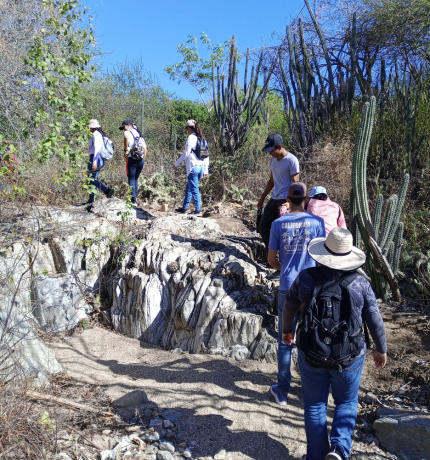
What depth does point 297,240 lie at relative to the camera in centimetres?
349

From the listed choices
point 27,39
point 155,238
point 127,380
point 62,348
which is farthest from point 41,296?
point 27,39

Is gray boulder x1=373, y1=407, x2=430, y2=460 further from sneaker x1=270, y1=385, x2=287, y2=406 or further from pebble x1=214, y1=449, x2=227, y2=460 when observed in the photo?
pebble x1=214, y1=449, x2=227, y2=460

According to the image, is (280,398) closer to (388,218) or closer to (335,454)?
(335,454)

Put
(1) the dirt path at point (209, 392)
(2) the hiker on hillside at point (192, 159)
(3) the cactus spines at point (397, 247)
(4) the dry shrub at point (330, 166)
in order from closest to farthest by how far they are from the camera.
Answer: (1) the dirt path at point (209, 392) < (3) the cactus spines at point (397, 247) < (2) the hiker on hillside at point (192, 159) < (4) the dry shrub at point (330, 166)

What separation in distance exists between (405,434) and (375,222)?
9.96 feet

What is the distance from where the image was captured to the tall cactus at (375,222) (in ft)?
17.9

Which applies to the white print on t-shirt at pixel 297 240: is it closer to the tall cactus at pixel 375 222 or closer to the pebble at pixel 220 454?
the pebble at pixel 220 454

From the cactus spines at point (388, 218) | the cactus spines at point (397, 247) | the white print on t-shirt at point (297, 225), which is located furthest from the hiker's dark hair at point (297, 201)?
the cactus spines at point (397, 247)

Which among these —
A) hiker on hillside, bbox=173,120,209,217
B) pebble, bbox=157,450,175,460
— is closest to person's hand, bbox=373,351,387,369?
pebble, bbox=157,450,175,460

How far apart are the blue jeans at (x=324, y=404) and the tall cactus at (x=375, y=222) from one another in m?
3.19

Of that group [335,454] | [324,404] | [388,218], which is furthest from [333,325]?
[388,218]

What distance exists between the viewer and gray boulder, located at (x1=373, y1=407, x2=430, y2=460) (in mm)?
3064

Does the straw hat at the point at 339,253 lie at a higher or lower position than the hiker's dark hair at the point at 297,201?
lower

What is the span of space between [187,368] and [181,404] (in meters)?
0.83
